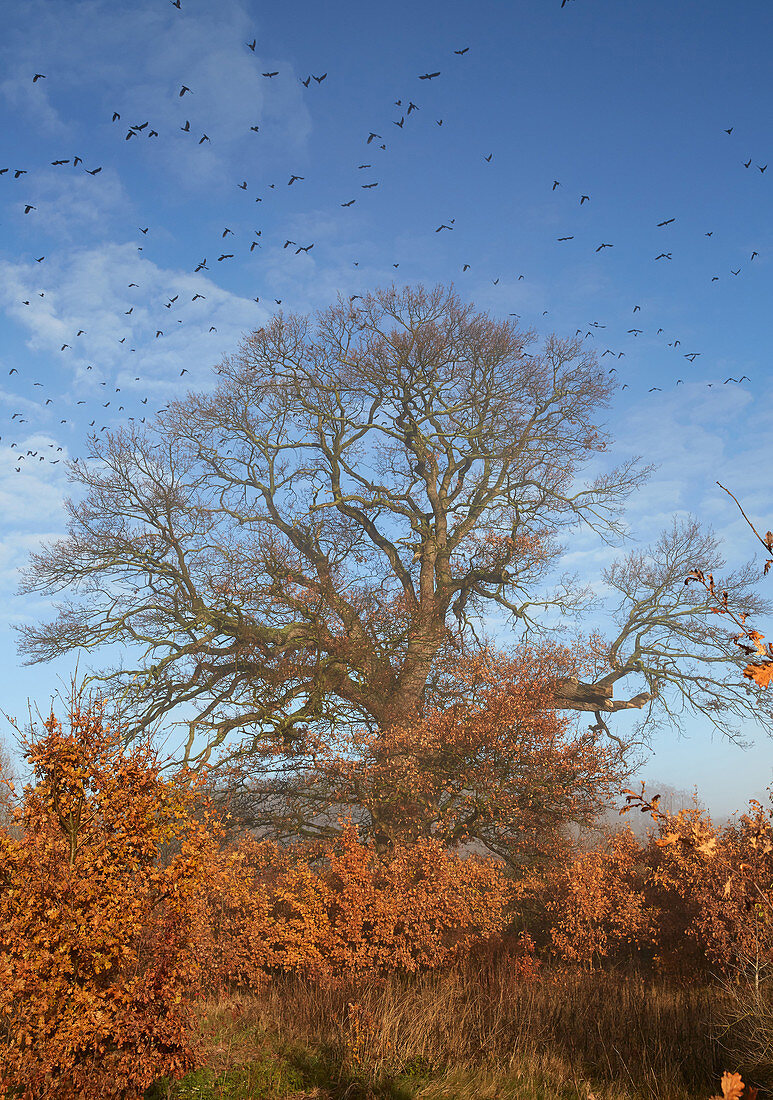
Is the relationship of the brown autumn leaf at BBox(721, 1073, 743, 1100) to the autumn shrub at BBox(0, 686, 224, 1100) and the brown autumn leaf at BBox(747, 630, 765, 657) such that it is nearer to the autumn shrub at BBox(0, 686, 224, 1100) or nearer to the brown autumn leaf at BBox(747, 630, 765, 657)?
the brown autumn leaf at BBox(747, 630, 765, 657)

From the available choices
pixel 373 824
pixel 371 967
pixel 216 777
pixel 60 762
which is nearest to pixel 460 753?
pixel 373 824

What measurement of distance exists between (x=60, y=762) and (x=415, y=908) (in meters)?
5.91

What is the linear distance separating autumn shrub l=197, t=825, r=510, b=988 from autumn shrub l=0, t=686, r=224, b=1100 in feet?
10.9

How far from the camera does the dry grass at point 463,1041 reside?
7215 mm

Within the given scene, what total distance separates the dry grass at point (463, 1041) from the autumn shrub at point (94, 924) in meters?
1.35

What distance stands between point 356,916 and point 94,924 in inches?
201

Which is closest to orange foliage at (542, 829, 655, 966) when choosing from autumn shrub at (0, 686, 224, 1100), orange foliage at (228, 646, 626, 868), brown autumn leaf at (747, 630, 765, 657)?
orange foliage at (228, 646, 626, 868)

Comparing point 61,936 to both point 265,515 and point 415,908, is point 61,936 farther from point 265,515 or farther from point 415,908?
point 265,515

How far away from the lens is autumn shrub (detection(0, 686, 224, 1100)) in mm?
5930

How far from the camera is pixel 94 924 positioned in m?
6.05

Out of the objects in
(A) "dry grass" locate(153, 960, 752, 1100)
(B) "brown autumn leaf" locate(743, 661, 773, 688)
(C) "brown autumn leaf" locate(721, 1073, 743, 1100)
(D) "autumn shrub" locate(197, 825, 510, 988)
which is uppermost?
(B) "brown autumn leaf" locate(743, 661, 773, 688)

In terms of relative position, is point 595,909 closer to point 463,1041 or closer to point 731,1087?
point 463,1041

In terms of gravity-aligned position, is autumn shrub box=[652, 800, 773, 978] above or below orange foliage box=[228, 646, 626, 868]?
below

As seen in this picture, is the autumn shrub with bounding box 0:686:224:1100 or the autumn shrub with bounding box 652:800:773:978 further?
the autumn shrub with bounding box 652:800:773:978
